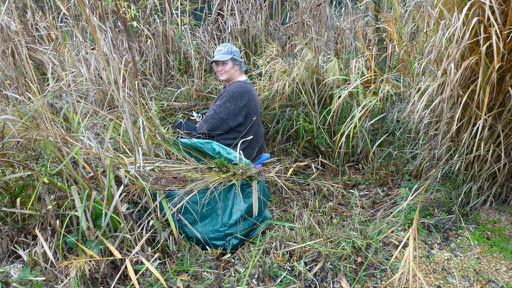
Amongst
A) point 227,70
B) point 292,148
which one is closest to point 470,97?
point 292,148

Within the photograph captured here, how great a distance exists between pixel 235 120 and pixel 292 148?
776 mm

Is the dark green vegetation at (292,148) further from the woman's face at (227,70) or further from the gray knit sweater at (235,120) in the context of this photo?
the woman's face at (227,70)

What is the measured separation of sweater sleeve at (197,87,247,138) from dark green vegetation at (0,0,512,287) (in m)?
0.36

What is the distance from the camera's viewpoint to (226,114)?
3.10 m

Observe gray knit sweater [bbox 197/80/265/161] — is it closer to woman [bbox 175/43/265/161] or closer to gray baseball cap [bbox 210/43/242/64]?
woman [bbox 175/43/265/161]

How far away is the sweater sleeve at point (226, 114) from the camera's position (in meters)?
3.11

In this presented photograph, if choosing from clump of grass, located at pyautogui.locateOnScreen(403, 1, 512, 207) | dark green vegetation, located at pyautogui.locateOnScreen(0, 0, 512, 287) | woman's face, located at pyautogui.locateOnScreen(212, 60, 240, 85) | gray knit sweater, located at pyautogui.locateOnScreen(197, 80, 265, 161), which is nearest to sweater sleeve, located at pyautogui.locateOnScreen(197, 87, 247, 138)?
gray knit sweater, located at pyautogui.locateOnScreen(197, 80, 265, 161)

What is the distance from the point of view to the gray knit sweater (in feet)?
10.2

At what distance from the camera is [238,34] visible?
13.9 feet

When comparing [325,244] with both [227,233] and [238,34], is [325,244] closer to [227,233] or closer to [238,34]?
[227,233]

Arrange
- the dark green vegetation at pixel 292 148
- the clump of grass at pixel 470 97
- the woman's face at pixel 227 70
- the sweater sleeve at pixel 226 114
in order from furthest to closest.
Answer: the woman's face at pixel 227 70, the sweater sleeve at pixel 226 114, the clump of grass at pixel 470 97, the dark green vegetation at pixel 292 148

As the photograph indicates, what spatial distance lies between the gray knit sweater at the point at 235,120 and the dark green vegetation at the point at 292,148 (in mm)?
259

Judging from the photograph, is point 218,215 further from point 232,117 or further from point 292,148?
point 292,148

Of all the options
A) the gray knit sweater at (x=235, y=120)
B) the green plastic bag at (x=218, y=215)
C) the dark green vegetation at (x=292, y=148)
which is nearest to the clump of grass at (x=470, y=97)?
the dark green vegetation at (x=292, y=148)
